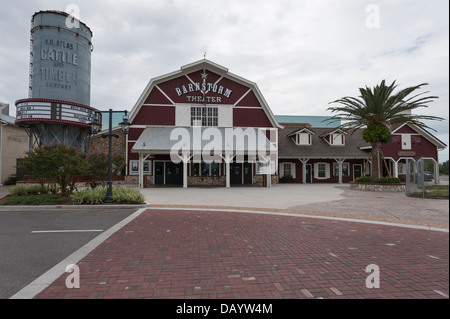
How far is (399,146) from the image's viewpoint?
26000mm

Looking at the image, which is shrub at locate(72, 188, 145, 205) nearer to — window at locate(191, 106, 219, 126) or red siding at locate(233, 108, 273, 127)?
window at locate(191, 106, 219, 126)

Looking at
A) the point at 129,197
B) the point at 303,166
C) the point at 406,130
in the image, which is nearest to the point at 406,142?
the point at 406,130

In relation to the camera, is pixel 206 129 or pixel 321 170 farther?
pixel 321 170

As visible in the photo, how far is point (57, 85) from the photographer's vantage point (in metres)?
23.9

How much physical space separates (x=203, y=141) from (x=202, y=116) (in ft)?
11.6

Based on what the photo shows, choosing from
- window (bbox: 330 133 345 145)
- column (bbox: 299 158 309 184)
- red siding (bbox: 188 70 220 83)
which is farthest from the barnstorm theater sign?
window (bbox: 330 133 345 145)

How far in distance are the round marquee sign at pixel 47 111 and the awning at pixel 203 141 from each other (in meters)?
6.19

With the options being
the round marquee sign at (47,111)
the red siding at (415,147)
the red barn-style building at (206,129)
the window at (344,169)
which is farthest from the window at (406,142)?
the round marquee sign at (47,111)

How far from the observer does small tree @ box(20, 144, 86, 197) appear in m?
11.0

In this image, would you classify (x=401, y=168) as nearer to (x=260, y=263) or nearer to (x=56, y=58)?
(x=260, y=263)

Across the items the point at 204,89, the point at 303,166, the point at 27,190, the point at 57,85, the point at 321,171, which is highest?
the point at 57,85

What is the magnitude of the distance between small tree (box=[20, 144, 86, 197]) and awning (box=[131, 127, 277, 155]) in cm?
698
